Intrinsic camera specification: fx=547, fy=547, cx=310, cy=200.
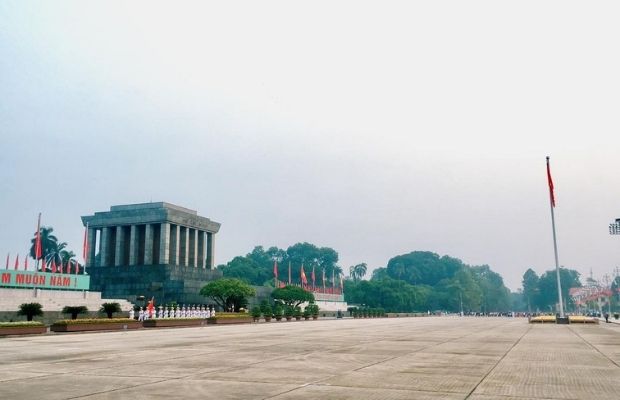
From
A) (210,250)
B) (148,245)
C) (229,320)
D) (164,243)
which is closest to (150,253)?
(148,245)

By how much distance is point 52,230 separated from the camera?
374ft

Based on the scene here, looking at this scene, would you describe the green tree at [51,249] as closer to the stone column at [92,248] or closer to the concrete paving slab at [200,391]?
the stone column at [92,248]

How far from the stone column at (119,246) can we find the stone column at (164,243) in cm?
856

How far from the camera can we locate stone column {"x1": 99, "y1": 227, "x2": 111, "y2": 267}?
92.7 metres

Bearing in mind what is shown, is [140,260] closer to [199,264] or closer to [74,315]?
[199,264]

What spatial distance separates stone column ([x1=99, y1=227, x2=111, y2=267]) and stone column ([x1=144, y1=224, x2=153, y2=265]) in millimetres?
8462

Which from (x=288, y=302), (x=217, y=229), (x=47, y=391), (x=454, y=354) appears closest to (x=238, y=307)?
(x=288, y=302)

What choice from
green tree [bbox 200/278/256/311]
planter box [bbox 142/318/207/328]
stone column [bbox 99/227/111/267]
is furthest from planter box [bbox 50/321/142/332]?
stone column [bbox 99/227/111/267]

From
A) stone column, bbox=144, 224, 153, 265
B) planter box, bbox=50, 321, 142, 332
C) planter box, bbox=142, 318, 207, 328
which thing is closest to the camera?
planter box, bbox=50, 321, 142, 332

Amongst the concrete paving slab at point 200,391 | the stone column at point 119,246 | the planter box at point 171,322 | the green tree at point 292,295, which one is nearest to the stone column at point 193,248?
the stone column at point 119,246

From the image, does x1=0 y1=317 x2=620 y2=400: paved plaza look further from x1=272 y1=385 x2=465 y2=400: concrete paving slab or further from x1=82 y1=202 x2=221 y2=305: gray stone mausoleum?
x1=82 y1=202 x2=221 y2=305: gray stone mausoleum

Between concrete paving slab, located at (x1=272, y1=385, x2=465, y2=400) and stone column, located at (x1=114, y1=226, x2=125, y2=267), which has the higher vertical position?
stone column, located at (x1=114, y1=226, x2=125, y2=267)

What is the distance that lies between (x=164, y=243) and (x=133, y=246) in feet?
21.2

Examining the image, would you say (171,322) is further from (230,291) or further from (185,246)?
(185,246)
